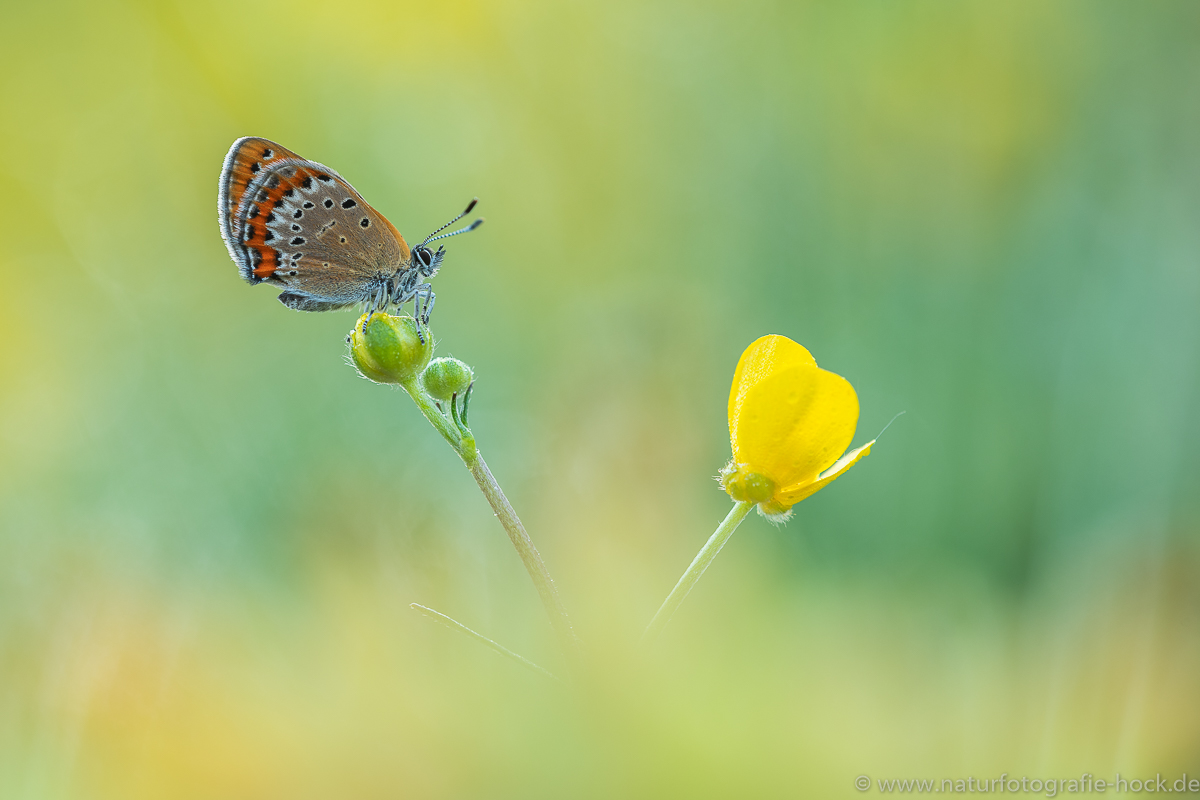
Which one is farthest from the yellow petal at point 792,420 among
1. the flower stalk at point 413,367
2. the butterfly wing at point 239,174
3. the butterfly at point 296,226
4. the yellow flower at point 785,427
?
the butterfly wing at point 239,174

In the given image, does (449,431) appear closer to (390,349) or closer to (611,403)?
(390,349)

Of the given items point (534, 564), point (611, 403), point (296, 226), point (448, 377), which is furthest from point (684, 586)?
point (611, 403)

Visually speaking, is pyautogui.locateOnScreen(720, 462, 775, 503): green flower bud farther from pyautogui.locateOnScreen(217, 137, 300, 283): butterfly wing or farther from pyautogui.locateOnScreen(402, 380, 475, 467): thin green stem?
pyautogui.locateOnScreen(217, 137, 300, 283): butterfly wing

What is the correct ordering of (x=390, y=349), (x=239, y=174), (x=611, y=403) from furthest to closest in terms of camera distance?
(x=611, y=403) → (x=239, y=174) → (x=390, y=349)

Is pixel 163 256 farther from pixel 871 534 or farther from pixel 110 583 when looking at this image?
pixel 871 534

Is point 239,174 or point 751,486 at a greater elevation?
point 239,174

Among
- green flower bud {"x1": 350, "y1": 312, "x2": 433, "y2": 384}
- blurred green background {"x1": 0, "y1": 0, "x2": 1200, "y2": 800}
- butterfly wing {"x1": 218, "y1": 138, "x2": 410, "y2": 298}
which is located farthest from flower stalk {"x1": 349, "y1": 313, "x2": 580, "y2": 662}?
butterfly wing {"x1": 218, "y1": 138, "x2": 410, "y2": 298}

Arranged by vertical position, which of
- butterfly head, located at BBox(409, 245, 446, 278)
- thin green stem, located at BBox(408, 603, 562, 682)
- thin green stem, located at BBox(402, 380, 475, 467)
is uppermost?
butterfly head, located at BBox(409, 245, 446, 278)
